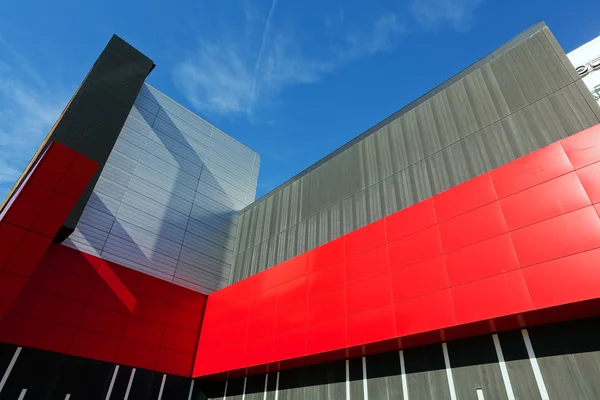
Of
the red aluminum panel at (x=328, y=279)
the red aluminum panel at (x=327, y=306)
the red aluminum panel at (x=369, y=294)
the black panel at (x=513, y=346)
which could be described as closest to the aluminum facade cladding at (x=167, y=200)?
the red aluminum panel at (x=328, y=279)

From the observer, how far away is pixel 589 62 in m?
18.1

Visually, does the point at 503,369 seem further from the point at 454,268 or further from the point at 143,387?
the point at 143,387

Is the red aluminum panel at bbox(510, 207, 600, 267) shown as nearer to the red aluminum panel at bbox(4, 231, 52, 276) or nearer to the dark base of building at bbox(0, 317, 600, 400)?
the dark base of building at bbox(0, 317, 600, 400)

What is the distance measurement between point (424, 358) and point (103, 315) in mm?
14958

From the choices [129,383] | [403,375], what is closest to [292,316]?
[403,375]

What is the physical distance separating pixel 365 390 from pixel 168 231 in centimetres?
1491

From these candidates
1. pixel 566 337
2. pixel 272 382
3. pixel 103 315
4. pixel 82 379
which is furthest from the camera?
pixel 103 315

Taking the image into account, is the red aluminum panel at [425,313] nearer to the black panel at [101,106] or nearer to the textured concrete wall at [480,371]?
the textured concrete wall at [480,371]

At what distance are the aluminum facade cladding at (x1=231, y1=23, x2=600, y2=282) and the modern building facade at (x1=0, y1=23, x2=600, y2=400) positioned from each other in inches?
3.3

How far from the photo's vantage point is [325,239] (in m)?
18.8

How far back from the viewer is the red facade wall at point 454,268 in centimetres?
1040

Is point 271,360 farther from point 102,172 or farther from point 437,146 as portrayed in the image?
point 102,172

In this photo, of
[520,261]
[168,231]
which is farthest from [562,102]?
[168,231]

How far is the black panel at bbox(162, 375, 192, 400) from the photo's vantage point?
1891cm
